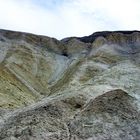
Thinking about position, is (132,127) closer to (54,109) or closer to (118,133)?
(118,133)

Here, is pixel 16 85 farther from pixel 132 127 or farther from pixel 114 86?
pixel 132 127

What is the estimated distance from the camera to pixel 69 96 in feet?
57.1

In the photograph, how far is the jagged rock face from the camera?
14.8 metres

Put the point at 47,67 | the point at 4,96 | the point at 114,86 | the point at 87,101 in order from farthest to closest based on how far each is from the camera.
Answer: the point at 47,67, the point at 4,96, the point at 114,86, the point at 87,101

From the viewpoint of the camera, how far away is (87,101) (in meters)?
17.5

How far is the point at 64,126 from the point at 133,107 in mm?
3195

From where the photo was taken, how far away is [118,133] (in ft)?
48.5

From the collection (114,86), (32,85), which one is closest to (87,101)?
(114,86)

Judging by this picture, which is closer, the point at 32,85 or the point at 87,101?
the point at 87,101

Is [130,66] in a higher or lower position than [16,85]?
higher

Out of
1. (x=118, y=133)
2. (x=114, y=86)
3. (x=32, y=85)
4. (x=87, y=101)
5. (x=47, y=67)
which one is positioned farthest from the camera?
(x=47, y=67)

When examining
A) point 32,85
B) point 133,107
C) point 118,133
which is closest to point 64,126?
point 118,133

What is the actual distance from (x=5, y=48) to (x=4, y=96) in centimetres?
2073

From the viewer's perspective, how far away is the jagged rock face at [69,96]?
48.4ft
